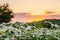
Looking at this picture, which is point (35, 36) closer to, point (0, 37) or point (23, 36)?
point (23, 36)

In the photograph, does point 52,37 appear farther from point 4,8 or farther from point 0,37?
point 4,8

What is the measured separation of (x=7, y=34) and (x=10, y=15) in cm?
2973

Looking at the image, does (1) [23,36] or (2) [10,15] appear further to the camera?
(2) [10,15]

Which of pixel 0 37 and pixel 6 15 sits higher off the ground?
pixel 0 37

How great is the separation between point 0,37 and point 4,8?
102ft

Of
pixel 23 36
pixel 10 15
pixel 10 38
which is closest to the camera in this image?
pixel 10 38

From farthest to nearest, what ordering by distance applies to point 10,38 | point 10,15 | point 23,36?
point 10,15, point 23,36, point 10,38

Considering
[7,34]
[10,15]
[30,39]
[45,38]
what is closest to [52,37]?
[45,38]

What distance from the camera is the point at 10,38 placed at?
775cm

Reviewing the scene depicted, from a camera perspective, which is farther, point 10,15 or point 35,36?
point 10,15

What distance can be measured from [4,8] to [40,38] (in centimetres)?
3071

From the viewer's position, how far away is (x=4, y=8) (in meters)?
38.8

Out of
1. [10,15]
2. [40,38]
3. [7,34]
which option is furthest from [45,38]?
[10,15]

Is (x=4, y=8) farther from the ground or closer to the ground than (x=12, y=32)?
closer to the ground
